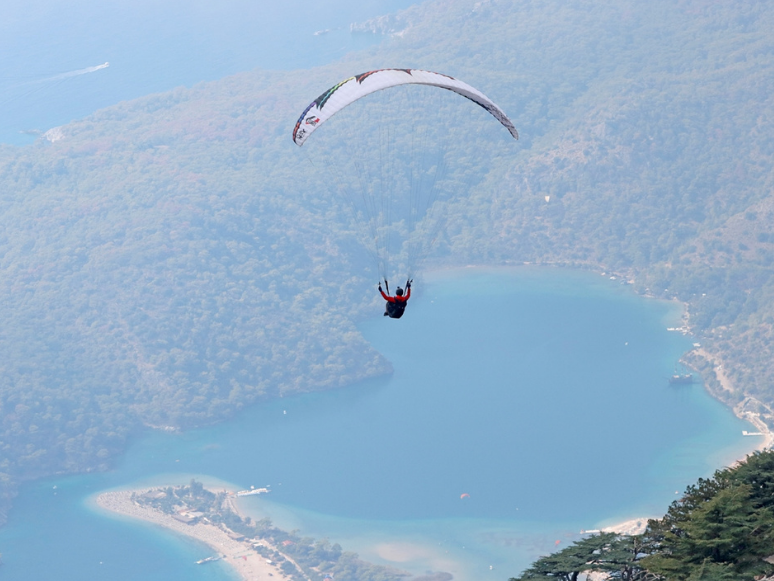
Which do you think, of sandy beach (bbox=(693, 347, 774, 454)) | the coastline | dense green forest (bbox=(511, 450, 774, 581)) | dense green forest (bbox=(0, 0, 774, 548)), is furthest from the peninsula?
dense green forest (bbox=(511, 450, 774, 581))

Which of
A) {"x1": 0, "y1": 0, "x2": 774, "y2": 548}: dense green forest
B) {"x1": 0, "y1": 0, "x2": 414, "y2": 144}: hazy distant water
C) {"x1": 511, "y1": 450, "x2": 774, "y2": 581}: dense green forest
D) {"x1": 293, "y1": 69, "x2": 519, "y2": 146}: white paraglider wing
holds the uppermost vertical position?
{"x1": 0, "y1": 0, "x2": 414, "y2": 144}: hazy distant water

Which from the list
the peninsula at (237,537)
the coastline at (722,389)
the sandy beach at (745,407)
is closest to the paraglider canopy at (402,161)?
the coastline at (722,389)

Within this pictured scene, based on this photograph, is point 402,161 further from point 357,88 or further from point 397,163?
point 357,88

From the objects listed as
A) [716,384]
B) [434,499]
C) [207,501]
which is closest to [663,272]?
[716,384]

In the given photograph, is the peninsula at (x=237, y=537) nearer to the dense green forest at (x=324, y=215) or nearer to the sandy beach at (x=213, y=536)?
the sandy beach at (x=213, y=536)

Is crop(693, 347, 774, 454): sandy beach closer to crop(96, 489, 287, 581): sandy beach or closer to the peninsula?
the peninsula

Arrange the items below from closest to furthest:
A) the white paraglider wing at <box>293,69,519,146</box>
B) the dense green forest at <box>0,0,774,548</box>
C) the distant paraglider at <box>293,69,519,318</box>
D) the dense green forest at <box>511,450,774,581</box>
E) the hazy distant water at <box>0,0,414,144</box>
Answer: the dense green forest at <box>511,450,774,581</box> → the white paraglider wing at <box>293,69,519,146</box> → the dense green forest at <box>0,0,774,548</box> → the distant paraglider at <box>293,69,519,318</box> → the hazy distant water at <box>0,0,414,144</box>
